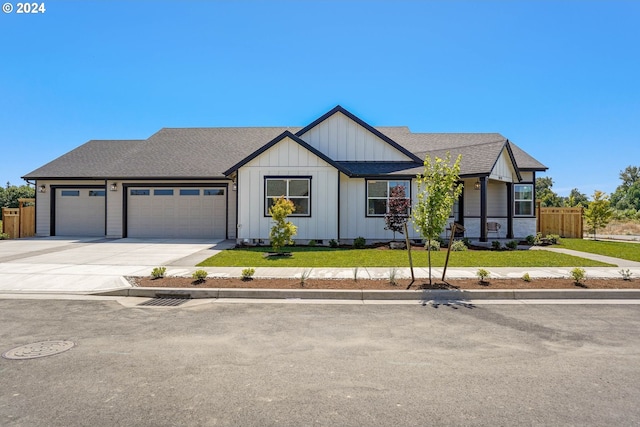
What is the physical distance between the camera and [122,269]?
10.4 metres

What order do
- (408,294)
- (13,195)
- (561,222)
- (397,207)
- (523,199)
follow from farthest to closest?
1. (13,195)
2. (561,222)
3. (523,199)
4. (397,207)
5. (408,294)

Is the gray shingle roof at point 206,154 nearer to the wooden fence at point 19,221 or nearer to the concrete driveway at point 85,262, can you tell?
the wooden fence at point 19,221

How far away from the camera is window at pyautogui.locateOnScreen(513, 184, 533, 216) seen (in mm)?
19062

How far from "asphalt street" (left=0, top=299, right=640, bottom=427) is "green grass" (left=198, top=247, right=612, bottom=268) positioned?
455 centimetres

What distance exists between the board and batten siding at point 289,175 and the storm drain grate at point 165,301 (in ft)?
28.0

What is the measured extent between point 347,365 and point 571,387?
2429 millimetres

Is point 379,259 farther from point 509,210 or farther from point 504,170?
point 509,210

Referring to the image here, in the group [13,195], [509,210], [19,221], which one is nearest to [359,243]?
[509,210]

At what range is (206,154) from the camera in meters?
21.3

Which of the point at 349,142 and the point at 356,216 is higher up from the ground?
the point at 349,142

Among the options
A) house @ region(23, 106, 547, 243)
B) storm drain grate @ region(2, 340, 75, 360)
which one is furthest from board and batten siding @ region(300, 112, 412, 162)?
storm drain grate @ region(2, 340, 75, 360)

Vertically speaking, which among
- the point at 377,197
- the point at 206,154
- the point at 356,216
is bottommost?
the point at 356,216

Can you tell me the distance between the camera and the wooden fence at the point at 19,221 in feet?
64.2

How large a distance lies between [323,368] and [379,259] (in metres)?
8.45
